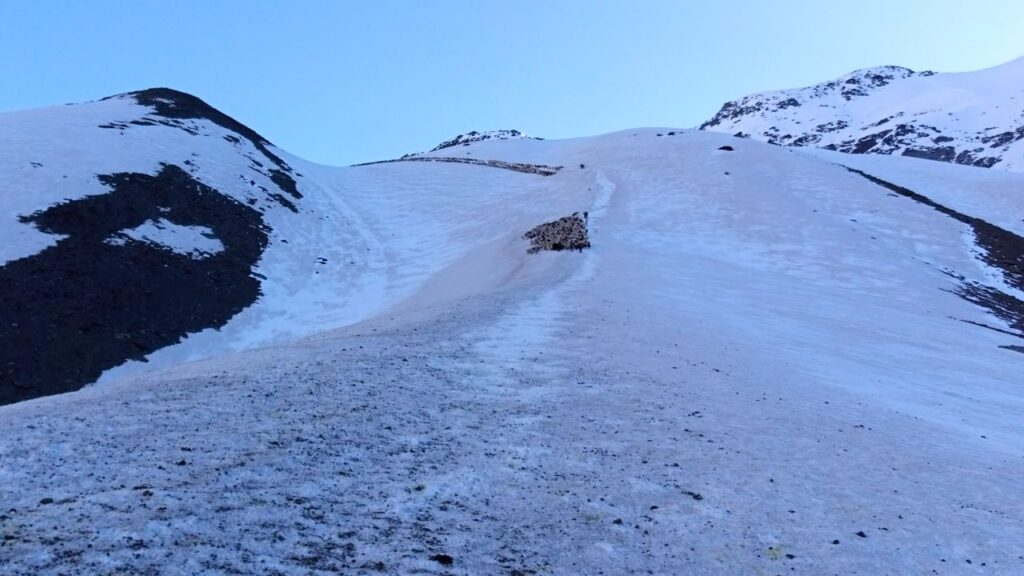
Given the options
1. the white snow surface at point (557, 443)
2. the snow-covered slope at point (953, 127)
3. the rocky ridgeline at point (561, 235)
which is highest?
the snow-covered slope at point (953, 127)

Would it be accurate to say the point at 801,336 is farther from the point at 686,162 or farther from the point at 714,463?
the point at 686,162

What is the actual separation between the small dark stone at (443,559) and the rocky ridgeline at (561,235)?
22723mm

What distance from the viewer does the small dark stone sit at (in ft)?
16.8

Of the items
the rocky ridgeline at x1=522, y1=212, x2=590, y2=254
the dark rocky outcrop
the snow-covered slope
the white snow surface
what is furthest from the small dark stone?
Result: the snow-covered slope

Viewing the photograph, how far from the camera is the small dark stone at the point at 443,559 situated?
5.11 metres

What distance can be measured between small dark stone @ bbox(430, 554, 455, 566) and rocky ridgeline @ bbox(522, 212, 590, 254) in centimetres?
2272

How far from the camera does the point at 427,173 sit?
59.5m

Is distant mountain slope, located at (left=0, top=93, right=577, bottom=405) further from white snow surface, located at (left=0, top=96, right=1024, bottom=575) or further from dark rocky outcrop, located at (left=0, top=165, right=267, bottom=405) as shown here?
white snow surface, located at (left=0, top=96, right=1024, bottom=575)

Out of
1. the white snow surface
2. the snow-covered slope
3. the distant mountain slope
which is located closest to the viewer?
the white snow surface

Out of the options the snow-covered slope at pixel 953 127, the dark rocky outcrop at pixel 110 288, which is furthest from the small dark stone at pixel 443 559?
the snow-covered slope at pixel 953 127

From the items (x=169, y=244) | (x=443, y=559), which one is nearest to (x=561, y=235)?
(x=169, y=244)

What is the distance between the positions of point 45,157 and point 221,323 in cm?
1493

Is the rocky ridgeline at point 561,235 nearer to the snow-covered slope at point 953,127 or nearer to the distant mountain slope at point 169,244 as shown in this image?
the distant mountain slope at point 169,244

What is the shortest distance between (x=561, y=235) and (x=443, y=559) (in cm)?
2551
